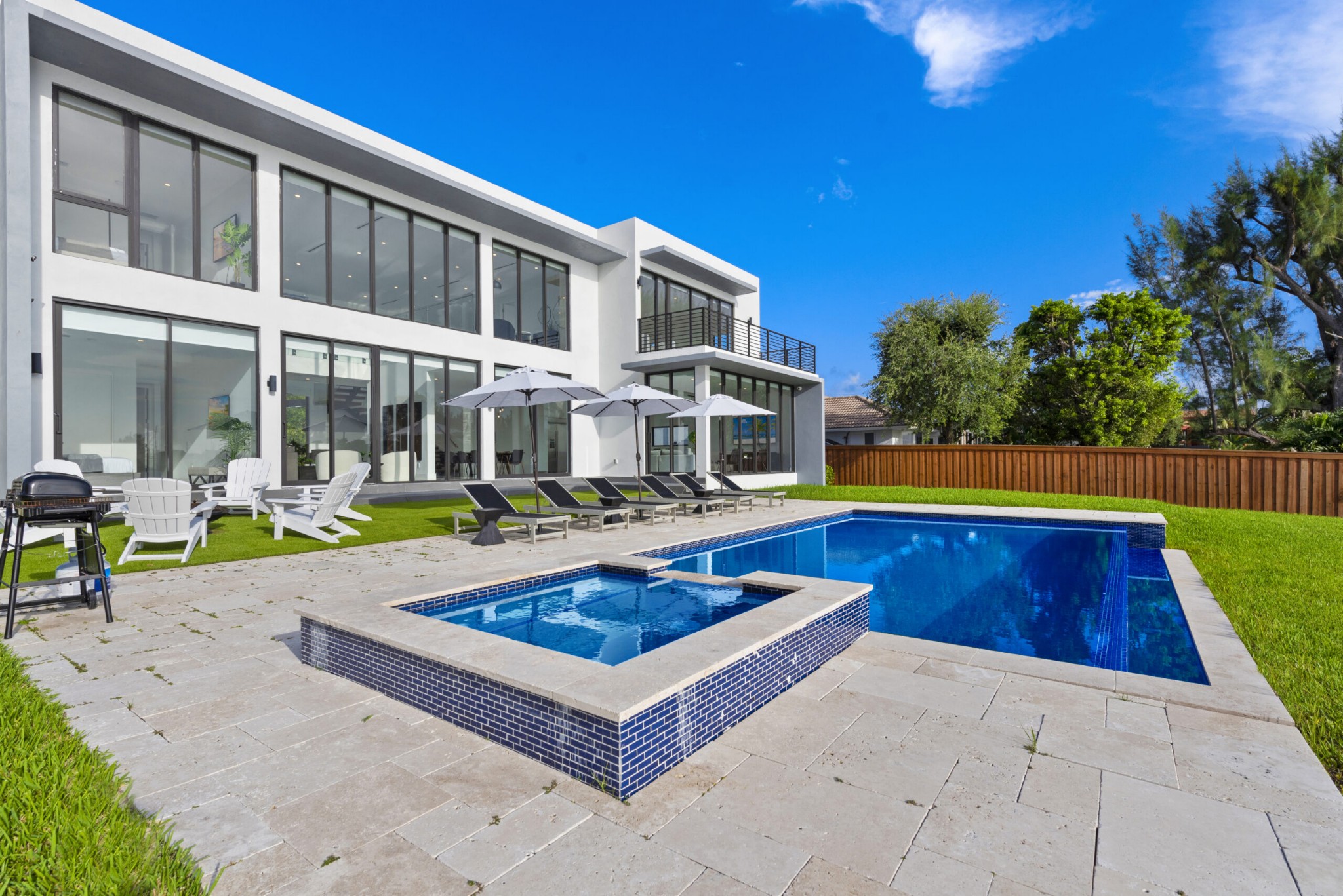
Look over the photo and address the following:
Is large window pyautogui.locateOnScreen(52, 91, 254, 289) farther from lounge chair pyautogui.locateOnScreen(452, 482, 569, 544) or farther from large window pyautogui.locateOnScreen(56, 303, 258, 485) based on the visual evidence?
lounge chair pyautogui.locateOnScreen(452, 482, 569, 544)

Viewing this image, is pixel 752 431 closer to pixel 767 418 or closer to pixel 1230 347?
pixel 767 418

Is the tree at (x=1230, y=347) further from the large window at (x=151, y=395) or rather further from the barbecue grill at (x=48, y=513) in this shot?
the barbecue grill at (x=48, y=513)

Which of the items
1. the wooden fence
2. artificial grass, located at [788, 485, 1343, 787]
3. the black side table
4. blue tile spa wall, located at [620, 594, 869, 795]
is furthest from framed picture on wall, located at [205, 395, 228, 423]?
the wooden fence

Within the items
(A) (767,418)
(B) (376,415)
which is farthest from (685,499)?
(A) (767,418)

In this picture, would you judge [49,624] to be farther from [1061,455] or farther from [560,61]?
[560,61]

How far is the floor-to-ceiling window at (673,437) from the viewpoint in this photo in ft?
57.5

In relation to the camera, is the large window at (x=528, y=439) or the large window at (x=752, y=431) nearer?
the large window at (x=528, y=439)

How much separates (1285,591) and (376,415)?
14.0 metres

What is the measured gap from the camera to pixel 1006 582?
7613mm

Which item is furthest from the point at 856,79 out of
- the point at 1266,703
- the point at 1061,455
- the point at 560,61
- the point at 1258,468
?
the point at 1266,703

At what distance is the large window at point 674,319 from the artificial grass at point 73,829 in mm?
15010

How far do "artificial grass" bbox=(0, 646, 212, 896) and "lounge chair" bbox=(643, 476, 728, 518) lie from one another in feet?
33.4

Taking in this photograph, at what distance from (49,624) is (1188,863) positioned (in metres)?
6.87

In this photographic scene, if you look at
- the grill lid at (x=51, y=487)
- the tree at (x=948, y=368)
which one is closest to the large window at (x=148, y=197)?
the grill lid at (x=51, y=487)
